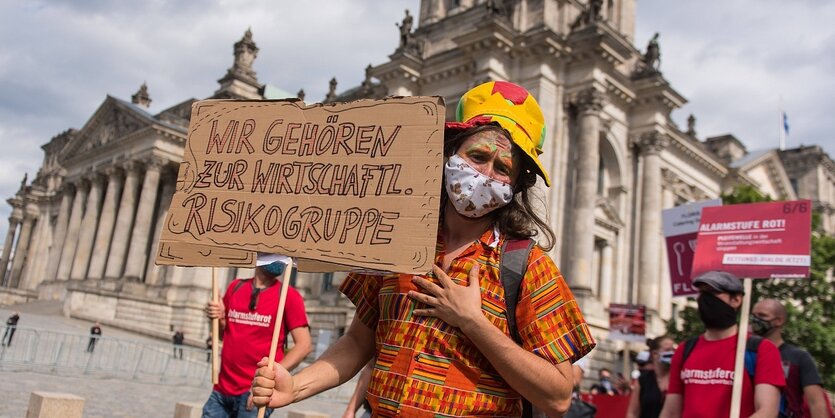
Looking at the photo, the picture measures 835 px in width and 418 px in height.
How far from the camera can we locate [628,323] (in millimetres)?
22156

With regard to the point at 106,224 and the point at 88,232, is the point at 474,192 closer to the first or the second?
the point at 106,224

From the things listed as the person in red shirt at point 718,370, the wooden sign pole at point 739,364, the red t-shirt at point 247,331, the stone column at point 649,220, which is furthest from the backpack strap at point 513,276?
the stone column at point 649,220

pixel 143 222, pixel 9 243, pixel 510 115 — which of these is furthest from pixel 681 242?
pixel 9 243

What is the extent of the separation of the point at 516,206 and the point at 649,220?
99.6 feet

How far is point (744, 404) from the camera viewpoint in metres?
4.33

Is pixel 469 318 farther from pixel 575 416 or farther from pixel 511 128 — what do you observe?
pixel 575 416

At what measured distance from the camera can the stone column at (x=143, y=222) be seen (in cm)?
4775

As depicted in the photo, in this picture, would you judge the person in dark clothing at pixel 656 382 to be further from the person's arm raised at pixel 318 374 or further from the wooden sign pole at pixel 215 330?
the person's arm raised at pixel 318 374

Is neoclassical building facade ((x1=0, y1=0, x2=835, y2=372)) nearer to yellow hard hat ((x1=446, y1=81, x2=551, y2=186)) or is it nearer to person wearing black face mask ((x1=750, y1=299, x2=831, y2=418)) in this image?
person wearing black face mask ((x1=750, y1=299, x2=831, y2=418))

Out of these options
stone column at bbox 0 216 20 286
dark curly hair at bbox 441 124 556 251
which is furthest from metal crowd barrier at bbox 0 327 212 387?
stone column at bbox 0 216 20 286

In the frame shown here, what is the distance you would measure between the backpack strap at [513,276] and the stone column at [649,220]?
2969 centimetres

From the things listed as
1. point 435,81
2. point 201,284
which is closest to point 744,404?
point 435,81

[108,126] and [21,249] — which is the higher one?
[108,126]

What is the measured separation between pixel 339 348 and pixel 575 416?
7146 mm
